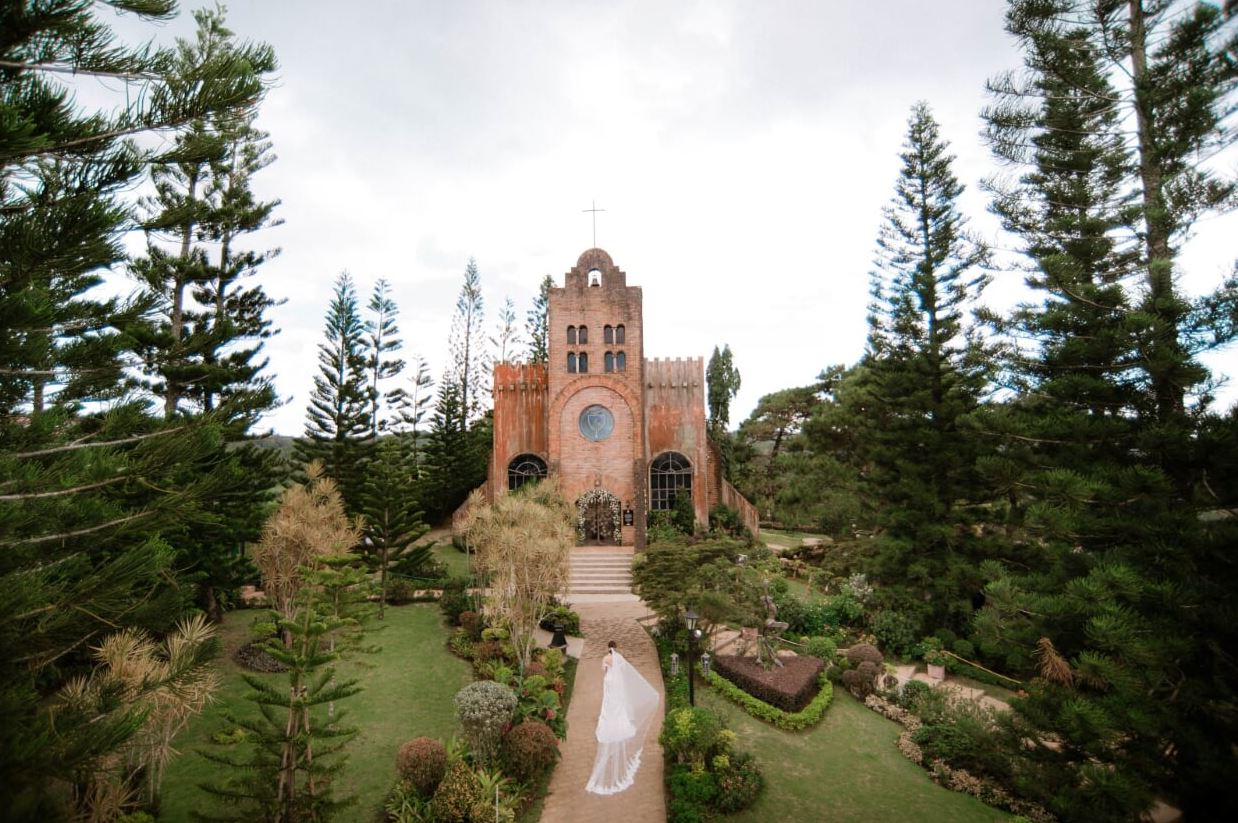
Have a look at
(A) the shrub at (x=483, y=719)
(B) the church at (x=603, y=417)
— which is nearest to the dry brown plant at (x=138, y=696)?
(A) the shrub at (x=483, y=719)

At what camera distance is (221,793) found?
6277 millimetres

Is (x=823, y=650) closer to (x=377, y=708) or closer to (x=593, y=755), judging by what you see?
(x=593, y=755)

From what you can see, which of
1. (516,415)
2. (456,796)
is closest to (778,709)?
(456,796)

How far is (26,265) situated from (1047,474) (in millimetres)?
9526

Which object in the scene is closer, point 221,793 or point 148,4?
point 148,4

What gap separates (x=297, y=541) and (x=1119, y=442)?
1147 centimetres

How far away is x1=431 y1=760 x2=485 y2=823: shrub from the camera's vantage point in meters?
7.41

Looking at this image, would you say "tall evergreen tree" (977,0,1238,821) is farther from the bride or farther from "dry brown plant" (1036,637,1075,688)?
the bride

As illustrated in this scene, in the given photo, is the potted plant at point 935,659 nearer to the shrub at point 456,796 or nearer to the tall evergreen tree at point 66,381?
the shrub at point 456,796

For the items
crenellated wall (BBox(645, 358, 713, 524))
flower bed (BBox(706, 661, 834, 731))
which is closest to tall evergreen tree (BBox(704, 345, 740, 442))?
crenellated wall (BBox(645, 358, 713, 524))

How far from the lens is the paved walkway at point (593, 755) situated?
26.5 feet

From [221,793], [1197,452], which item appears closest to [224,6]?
[221,793]

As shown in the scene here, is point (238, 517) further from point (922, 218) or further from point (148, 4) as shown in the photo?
point (922, 218)

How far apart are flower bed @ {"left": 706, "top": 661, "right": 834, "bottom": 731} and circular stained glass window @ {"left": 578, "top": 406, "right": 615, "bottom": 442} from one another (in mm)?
11623
